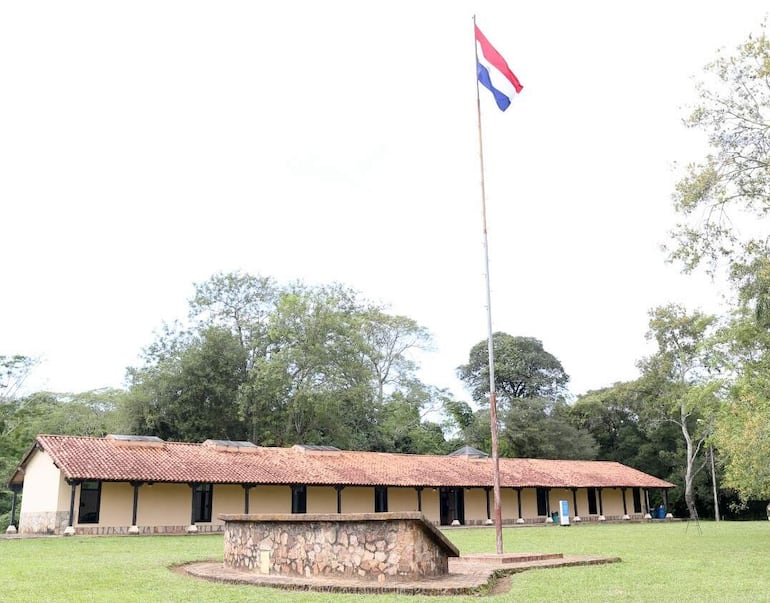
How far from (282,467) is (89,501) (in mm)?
6559

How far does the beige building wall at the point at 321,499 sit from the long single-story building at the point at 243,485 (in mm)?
36

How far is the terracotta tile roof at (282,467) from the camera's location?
899 inches

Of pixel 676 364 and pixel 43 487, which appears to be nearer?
pixel 43 487

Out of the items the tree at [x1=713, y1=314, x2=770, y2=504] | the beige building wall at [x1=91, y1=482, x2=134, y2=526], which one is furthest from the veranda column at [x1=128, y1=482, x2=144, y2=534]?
the tree at [x1=713, y1=314, x2=770, y2=504]

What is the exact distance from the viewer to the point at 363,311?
43344mm

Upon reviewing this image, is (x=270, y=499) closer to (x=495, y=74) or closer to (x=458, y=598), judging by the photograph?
(x=495, y=74)

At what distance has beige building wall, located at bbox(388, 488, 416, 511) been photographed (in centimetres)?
2927

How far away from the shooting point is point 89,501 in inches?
896

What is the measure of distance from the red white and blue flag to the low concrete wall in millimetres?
7918

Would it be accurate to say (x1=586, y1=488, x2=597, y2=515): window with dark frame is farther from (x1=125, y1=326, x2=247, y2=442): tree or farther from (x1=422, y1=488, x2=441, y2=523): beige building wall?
(x1=125, y1=326, x2=247, y2=442): tree

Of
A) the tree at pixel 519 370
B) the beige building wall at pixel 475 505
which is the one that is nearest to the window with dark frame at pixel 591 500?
the beige building wall at pixel 475 505

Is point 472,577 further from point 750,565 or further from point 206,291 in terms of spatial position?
point 206,291

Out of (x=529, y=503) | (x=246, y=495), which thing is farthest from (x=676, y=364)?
(x=246, y=495)

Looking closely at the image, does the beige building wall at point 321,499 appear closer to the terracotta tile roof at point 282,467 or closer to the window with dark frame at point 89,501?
the terracotta tile roof at point 282,467
